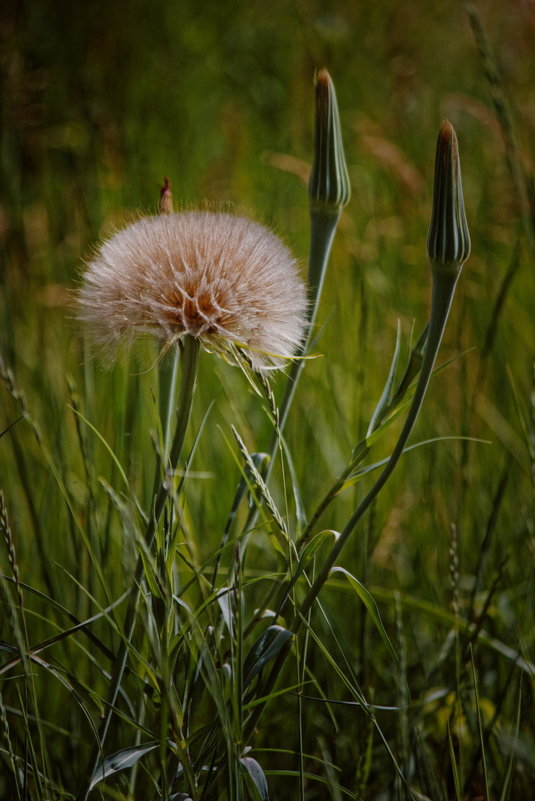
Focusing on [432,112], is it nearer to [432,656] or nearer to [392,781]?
[432,656]

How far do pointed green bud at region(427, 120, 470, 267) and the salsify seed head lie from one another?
10 centimetres

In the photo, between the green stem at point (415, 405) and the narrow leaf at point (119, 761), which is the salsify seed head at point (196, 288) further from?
the narrow leaf at point (119, 761)

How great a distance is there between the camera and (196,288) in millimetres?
507

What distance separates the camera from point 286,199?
193cm

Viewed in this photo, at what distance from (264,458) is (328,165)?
23 centimetres

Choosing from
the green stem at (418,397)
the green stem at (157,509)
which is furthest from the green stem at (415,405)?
the green stem at (157,509)

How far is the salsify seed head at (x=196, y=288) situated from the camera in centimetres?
50

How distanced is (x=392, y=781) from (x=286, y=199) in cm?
147

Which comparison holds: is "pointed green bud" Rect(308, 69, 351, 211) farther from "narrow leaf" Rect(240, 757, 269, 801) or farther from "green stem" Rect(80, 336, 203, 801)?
"narrow leaf" Rect(240, 757, 269, 801)

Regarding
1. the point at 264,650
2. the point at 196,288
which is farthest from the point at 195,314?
the point at 264,650

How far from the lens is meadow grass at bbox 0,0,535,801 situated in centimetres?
54

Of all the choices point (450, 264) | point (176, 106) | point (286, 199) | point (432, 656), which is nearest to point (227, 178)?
point (286, 199)

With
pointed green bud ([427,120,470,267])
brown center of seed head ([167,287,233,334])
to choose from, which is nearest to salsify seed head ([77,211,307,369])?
brown center of seed head ([167,287,233,334])

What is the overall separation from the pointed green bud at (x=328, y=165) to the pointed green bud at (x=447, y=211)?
0.30ft
